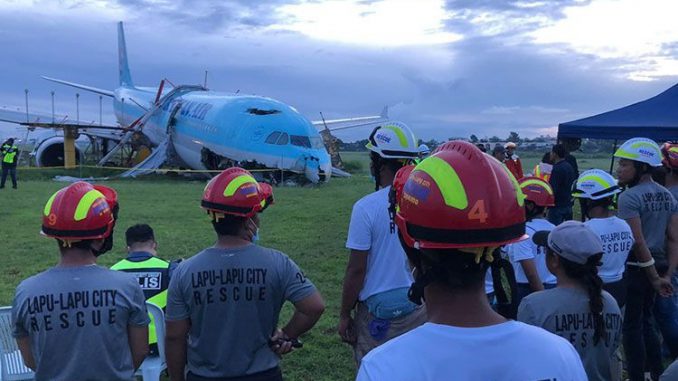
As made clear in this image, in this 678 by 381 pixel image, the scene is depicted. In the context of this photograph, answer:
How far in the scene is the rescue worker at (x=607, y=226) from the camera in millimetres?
4109

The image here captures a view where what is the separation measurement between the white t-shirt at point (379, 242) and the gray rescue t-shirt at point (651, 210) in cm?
220

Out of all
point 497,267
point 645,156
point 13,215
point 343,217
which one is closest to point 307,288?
point 497,267

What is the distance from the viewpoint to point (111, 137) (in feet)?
111

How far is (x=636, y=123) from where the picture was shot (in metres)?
9.77

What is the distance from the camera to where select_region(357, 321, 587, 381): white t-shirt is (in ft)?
4.39

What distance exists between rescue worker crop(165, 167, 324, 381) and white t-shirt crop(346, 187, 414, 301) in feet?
1.82

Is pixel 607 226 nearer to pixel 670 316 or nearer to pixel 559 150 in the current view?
pixel 670 316

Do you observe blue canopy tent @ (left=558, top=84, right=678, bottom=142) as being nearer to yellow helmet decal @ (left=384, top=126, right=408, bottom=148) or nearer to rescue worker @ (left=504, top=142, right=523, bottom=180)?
rescue worker @ (left=504, top=142, right=523, bottom=180)

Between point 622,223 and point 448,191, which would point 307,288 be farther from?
point 622,223

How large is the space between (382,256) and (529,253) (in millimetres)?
1089

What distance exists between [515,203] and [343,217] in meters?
13.6

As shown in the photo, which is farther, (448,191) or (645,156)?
(645,156)

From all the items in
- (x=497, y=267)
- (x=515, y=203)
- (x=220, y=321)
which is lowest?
(x=220, y=321)

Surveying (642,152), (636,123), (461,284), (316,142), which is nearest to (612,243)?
(642,152)
